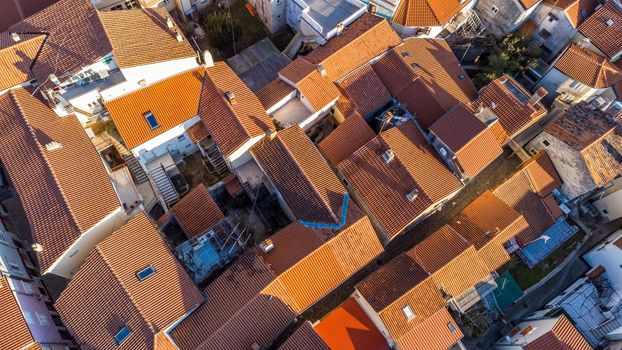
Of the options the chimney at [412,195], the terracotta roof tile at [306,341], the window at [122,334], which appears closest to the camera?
the window at [122,334]

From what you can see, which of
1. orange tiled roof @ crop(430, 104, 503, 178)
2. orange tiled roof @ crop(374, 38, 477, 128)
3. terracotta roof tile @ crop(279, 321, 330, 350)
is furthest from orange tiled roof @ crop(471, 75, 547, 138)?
terracotta roof tile @ crop(279, 321, 330, 350)

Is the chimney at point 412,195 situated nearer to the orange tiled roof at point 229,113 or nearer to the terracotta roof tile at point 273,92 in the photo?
the orange tiled roof at point 229,113

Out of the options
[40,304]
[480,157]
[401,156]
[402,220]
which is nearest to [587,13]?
[480,157]

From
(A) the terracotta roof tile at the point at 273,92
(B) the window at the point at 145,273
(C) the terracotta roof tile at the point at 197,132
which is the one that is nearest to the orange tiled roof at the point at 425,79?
(A) the terracotta roof tile at the point at 273,92

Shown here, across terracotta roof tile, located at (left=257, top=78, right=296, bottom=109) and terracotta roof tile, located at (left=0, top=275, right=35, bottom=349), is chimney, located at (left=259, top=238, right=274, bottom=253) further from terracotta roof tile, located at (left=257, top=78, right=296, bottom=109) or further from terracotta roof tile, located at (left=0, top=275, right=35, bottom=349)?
terracotta roof tile, located at (left=0, top=275, right=35, bottom=349)

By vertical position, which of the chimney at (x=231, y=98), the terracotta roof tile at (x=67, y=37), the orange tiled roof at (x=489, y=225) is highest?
the terracotta roof tile at (x=67, y=37)

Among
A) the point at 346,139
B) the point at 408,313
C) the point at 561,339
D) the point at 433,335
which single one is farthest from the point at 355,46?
the point at 561,339
